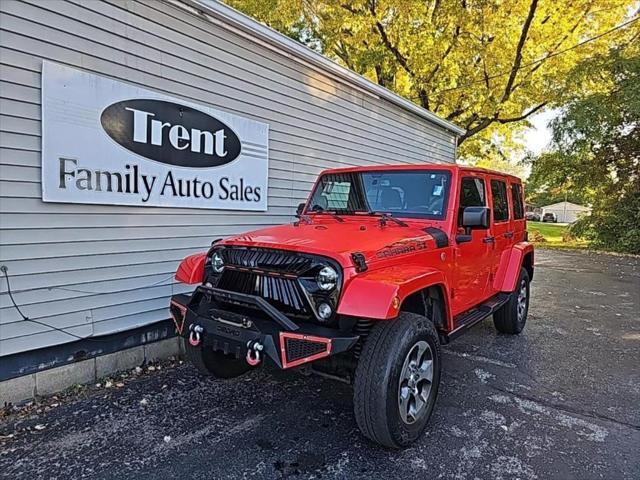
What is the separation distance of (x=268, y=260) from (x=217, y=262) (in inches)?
19.4

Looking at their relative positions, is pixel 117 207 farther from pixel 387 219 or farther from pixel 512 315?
pixel 512 315

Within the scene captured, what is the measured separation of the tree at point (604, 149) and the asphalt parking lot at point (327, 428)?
1192 cm

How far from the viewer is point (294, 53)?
5539 millimetres

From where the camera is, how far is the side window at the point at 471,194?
12.8 ft

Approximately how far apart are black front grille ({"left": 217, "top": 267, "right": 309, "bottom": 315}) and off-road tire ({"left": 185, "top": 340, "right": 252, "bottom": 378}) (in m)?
0.65

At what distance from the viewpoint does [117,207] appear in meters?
3.93

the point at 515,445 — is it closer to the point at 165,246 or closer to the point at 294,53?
the point at 165,246

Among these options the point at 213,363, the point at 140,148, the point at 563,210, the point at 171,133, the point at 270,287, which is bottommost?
the point at 213,363

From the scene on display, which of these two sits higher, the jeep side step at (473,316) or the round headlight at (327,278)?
the round headlight at (327,278)

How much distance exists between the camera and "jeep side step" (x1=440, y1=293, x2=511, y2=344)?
11.7 ft

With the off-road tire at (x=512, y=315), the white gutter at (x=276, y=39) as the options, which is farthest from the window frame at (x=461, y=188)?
the white gutter at (x=276, y=39)

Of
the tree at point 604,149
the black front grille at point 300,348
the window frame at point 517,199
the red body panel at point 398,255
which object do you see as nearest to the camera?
the black front grille at point 300,348

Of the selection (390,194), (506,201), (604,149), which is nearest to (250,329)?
(390,194)

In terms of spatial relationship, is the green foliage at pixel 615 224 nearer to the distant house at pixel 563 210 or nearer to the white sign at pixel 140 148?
the white sign at pixel 140 148
